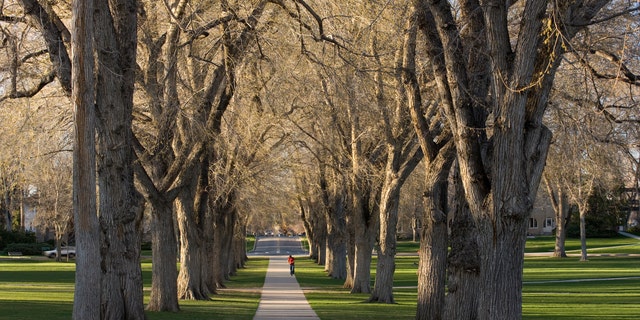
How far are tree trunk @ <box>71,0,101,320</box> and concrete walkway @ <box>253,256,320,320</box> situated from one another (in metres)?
9.68

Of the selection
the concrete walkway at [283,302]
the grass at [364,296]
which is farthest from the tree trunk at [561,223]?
the concrete walkway at [283,302]

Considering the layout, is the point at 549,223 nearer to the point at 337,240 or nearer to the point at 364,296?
the point at 337,240

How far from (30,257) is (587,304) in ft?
191

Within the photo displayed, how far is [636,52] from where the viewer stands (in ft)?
48.8

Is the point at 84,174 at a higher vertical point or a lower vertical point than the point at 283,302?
higher

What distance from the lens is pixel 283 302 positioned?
2917 centimetres

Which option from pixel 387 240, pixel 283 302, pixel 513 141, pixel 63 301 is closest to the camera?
pixel 513 141

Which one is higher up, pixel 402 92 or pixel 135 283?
pixel 402 92

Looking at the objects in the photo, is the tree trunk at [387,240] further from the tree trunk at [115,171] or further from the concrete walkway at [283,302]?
the tree trunk at [115,171]

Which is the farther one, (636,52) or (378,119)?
(378,119)

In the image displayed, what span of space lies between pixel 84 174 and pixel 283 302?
16849 millimetres

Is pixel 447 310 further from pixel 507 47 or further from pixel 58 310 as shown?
pixel 58 310

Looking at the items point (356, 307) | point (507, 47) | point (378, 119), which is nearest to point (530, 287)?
point (356, 307)

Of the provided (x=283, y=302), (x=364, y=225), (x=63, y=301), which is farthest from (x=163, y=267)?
(x=364, y=225)
